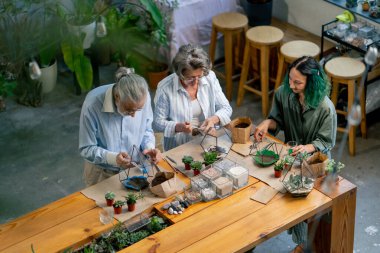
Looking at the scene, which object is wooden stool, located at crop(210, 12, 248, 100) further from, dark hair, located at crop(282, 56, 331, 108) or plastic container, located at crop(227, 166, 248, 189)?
plastic container, located at crop(227, 166, 248, 189)

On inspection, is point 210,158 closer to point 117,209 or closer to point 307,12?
point 117,209

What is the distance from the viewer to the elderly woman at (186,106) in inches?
191

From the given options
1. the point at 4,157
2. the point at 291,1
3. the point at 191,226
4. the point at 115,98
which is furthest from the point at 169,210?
the point at 291,1

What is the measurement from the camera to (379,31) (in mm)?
6391

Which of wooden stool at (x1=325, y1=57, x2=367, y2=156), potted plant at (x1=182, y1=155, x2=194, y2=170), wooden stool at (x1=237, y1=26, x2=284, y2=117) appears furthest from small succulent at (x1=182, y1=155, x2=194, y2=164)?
wooden stool at (x1=237, y1=26, x2=284, y2=117)

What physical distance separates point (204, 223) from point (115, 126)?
0.84 meters

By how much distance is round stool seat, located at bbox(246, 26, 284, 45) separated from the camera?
6598 millimetres

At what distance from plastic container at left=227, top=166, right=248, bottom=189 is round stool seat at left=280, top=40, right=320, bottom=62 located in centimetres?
220

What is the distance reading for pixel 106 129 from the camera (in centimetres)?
452

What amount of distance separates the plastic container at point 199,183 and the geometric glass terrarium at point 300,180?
45cm

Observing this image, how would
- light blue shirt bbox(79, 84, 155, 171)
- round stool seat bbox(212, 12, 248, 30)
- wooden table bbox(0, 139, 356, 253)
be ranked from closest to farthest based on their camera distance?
1. wooden table bbox(0, 139, 356, 253)
2. light blue shirt bbox(79, 84, 155, 171)
3. round stool seat bbox(212, 12, 248, 30)

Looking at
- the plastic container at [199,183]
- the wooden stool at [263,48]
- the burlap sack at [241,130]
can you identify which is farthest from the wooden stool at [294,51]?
the plastic container at [199,183]

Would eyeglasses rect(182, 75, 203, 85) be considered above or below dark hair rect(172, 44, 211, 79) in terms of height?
below

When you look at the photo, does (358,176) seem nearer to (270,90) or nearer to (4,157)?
(270,90)
